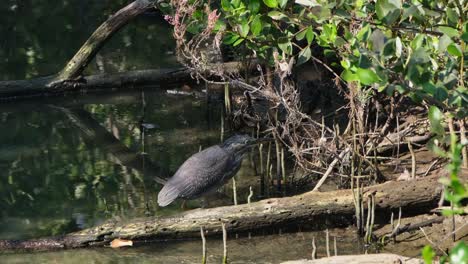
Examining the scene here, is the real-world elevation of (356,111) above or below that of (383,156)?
above

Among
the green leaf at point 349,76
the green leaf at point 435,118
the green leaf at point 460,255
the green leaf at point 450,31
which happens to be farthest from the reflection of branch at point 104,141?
the green leaf at point 460,255

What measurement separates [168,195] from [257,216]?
91cm

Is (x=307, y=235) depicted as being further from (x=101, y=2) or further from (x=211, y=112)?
(x=101, y=2)

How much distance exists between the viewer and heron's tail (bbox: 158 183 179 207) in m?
8.00

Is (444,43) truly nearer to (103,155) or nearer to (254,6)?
(254,6)

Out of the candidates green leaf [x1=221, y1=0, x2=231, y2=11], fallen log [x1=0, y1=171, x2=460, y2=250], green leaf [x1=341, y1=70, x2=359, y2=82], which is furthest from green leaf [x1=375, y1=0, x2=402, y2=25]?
fallen log [x1=0, y1=171, x2=460, y2=250]

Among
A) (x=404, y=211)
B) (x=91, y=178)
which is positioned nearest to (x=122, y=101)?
(x=91, y=178)

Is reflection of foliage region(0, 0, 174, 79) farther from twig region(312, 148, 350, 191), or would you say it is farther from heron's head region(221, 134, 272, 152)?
twig region(312, 148, 350, 191)

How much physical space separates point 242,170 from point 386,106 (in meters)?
1.63

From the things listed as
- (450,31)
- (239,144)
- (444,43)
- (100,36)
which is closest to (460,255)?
(444,43)

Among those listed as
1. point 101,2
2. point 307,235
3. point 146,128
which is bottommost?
point 307,235

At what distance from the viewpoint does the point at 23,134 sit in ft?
35.8

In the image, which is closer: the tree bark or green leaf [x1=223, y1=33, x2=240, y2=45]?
green leaf [x1=223, y1=33, x2=240, y2=45]

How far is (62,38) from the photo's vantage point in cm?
1513
